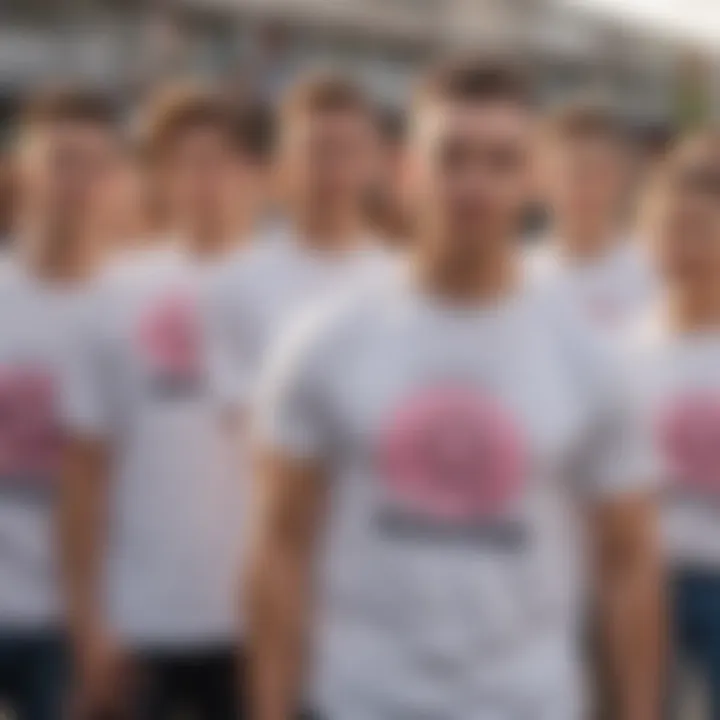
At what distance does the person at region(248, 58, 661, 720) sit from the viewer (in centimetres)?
323

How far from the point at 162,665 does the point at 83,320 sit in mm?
788

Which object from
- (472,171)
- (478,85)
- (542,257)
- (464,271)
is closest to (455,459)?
(464,271)

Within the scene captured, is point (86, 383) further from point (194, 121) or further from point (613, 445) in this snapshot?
point (613, 445)

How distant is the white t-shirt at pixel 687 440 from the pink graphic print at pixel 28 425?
107cm

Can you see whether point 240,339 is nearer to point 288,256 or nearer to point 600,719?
point 288,256

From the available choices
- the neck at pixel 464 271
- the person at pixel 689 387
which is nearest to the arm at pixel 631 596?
the neck at pixel 464 271

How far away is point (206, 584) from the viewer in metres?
4.69

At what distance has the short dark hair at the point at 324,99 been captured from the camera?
4.68m

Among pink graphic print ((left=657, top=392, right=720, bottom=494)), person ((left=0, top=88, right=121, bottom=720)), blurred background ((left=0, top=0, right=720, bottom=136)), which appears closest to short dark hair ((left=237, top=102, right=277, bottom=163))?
person ((left=0, top=88, right=121, bottom=720))

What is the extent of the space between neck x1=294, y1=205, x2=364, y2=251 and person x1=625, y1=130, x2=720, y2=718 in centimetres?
58

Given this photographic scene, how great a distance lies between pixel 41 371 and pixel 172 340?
421 millimetres

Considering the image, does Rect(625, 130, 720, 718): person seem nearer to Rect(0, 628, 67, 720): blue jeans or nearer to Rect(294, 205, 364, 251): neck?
Rect(294, 205, 364, 251): neck

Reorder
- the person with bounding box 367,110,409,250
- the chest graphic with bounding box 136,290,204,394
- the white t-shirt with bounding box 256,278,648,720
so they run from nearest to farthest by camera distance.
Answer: the white t-shirt with bounding box 256,278,648,720 < the chest graphic with bounding box 136,290,204,394 < the person with bounding box 367,110,409,250

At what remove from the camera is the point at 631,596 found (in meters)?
3.46
